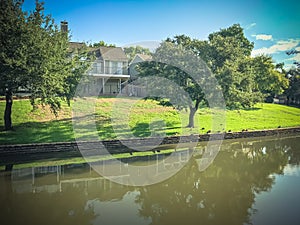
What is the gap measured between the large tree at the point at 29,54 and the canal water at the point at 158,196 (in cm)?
653

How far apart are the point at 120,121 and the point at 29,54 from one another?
32.3 feet

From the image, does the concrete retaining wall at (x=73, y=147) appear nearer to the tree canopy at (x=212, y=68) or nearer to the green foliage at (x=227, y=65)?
the tree canopy at (x=212, y=68)

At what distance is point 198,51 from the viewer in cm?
2181

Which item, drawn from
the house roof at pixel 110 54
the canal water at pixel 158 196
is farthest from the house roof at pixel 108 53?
the canal water at pixel 158 196

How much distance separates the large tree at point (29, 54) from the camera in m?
16.0

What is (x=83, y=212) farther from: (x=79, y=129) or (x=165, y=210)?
(x=79, y=129)

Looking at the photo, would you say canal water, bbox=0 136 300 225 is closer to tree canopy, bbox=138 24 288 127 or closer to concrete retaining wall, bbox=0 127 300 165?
concrete retaining wall, bbox=0 127 300 165

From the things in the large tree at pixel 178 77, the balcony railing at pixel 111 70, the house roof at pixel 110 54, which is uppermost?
the house roof at pixel 110 54

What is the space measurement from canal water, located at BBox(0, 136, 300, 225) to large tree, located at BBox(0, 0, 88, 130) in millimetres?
→ 6526

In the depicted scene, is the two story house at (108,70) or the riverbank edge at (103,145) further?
the two story house at (108,70)

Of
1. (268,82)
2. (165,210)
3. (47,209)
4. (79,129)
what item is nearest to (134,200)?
(165,210)

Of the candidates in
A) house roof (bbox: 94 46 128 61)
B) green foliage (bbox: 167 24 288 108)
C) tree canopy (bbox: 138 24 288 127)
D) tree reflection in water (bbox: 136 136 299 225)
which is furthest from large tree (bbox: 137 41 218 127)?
house roof (bbox: 94 46 128 61)

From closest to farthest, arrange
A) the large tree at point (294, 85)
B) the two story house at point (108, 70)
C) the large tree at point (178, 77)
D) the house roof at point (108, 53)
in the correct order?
1. the large tree at point (178, 77)
2. the two story house at point (108, 70)
3. the house roof at point (108, 53)
4. the large tree at point (294, 85)

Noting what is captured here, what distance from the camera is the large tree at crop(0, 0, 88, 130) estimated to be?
1596 cm
